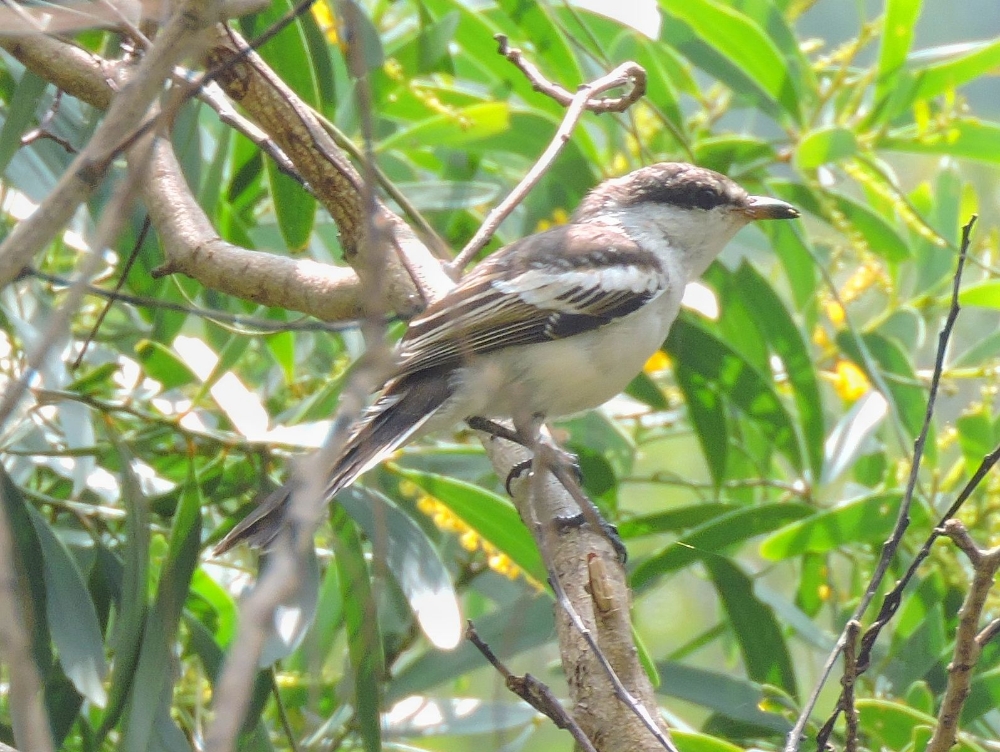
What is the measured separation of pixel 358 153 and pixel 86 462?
949 mm

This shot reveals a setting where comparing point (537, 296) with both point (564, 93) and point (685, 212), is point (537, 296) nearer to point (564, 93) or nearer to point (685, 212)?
point (564, 93)

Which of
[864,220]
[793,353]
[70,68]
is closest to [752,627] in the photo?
[793,353]

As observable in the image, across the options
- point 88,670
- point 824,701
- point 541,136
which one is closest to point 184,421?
point 88,670

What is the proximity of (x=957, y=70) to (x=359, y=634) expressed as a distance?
2.21 metres

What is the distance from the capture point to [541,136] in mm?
3062

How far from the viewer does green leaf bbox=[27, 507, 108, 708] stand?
7.00ft

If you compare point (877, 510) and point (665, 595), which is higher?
point (877, 510)

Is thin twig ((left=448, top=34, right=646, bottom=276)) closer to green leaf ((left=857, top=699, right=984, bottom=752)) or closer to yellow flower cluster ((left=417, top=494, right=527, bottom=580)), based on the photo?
yellow flower cluster ((left=417, top=494, right=527, bottom=580))

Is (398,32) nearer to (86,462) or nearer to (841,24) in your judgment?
(86,462)

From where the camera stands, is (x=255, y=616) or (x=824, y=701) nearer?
(x=255, y=616)

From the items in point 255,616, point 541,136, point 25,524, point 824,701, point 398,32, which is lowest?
point 824,701

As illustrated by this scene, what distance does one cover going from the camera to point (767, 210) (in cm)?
275

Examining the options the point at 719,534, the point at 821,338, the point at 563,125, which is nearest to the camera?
the point at 563,125

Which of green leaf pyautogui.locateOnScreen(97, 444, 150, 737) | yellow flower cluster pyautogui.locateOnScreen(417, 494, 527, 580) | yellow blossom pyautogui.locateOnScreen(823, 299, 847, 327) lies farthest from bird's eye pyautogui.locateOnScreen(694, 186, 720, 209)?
green leaf pyautogui.locateOnScreen(97, 444, 150, 737)
